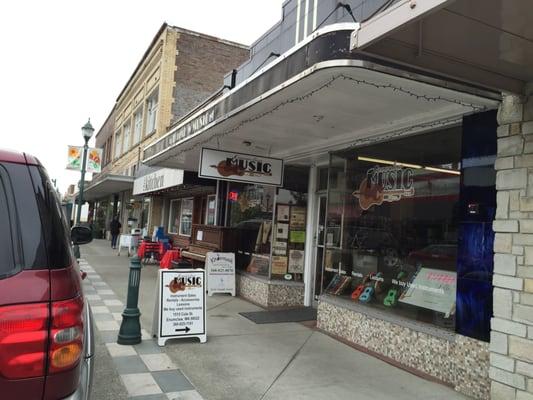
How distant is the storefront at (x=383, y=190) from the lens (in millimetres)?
4734

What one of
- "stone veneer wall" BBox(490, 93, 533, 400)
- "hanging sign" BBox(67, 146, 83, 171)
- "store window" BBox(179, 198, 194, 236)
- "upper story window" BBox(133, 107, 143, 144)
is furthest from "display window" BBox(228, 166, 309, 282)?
"upper story window" BBox(133, 107, 143, 144)

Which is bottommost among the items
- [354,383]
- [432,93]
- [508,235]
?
[354,383]

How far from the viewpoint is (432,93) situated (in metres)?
4.69

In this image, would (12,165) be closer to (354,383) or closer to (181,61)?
(354,383)

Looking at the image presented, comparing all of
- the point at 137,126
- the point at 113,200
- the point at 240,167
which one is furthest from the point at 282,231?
the point at 113,200

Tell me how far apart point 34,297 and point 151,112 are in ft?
67.9

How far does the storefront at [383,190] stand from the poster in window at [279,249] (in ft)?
0.33

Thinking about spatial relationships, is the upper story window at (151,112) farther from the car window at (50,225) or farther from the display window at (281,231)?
the car window at (50,225)

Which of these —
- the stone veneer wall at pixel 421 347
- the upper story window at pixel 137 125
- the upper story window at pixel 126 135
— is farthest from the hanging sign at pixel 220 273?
the upper story window at pixel 126 135

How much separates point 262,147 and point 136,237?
1162 centimetres

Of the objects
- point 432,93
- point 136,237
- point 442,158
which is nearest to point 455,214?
point 442,158

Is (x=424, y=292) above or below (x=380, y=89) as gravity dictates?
below

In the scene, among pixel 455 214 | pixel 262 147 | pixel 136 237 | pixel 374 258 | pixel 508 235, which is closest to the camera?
pixel 508 235

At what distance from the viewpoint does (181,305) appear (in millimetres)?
6312
